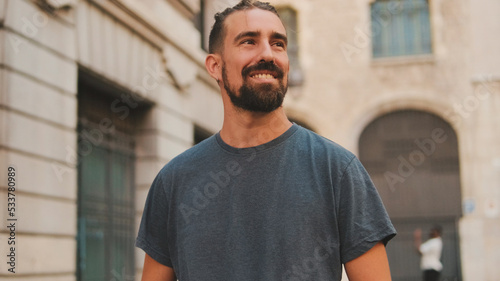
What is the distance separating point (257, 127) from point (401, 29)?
2125cm

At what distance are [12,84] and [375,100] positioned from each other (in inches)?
692

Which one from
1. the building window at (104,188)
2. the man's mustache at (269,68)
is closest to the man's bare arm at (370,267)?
the man's mustache at (269,68)

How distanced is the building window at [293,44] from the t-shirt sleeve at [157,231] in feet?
68.9

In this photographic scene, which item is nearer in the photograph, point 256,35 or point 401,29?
point 256,35

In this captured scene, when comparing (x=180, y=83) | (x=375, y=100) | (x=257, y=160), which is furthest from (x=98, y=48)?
(x=375, y=100)

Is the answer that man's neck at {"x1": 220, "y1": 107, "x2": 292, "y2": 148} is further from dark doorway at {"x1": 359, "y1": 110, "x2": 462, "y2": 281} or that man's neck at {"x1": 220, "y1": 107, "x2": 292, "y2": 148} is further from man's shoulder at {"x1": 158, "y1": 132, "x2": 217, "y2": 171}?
dark doorway at {"x1": 359, "y1": 110, "x2": 462, "y2": 281}

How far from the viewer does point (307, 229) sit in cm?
224

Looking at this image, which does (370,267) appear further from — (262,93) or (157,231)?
(157,231)

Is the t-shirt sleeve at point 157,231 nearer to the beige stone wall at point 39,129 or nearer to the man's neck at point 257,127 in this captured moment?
the man's neck at point 257,127

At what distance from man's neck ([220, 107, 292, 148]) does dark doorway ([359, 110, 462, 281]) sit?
19452 mm

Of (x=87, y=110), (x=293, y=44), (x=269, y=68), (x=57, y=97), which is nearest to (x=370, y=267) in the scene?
(x=269, y=68)

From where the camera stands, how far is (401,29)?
22.8 metres

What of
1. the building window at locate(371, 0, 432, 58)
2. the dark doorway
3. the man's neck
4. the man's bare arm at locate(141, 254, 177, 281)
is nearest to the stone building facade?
the man's bare arm at locate(141, 254, 177, 281)

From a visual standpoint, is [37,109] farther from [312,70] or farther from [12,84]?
[312,70]
